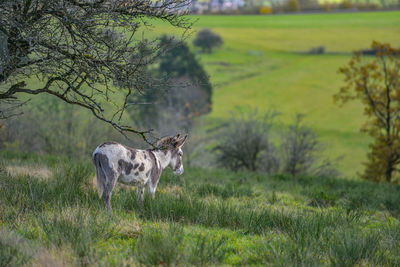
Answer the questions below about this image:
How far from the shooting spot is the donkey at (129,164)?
7953 millimetres

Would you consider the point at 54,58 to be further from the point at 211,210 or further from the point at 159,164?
the point at 211,210

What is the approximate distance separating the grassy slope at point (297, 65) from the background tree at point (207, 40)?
6.09ft

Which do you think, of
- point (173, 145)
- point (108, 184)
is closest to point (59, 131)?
point (173, 145)

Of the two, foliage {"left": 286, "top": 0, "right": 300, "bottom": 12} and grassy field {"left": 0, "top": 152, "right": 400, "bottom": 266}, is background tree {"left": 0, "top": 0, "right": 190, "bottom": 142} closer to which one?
grassy field {"left": 0, "top": 152, "right": 400, "bottom": 266}

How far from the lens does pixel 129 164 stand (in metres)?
8.25

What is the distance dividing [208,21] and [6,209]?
95.6m

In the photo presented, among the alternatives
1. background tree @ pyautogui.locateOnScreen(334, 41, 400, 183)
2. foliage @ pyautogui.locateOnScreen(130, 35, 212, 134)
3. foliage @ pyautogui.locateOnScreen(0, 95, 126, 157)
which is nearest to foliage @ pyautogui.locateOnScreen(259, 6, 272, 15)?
foliage @ pyautogui.locateOnScreen(130, 35, 212, 134)

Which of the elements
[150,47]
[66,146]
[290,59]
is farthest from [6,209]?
[290,59]

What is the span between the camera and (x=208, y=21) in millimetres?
98562

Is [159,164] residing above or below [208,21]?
below

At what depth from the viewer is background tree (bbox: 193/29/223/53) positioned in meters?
82.8

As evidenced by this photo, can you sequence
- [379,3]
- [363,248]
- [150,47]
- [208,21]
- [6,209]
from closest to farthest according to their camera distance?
[363,248] < [6,209] < [150,47] < [208,21] < [379,3]

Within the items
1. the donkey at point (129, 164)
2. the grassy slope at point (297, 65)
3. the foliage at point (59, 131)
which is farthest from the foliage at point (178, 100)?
the donkey at point (129, 164)

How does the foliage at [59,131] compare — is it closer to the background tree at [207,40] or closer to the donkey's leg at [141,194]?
the donkey's leg at [141,194]
